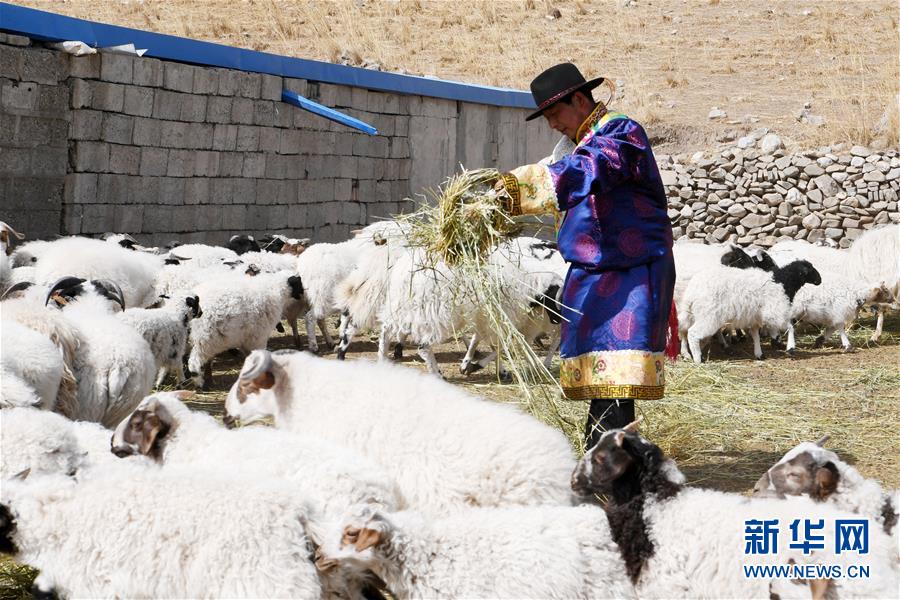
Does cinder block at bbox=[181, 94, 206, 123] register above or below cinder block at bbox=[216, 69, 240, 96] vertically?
below

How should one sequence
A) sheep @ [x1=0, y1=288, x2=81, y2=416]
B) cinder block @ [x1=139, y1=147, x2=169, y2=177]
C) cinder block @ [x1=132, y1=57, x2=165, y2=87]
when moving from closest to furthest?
sheep @ [x1=0, y1=288, x2=81, y2=416] → cinder block @ [x1=132, y1=57, x2=165, y2=87] → cinder block @ [x1=139, y1=147, x2=169, y2=177]

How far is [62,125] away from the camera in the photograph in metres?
11.1

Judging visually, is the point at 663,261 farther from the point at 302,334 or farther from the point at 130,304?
the point at 302,334

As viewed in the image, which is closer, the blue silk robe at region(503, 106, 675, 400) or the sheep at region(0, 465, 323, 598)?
the sheep at region(0, 465, 323, 598)

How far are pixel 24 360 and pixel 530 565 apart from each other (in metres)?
2.91

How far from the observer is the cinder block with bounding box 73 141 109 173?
11242 millimetres

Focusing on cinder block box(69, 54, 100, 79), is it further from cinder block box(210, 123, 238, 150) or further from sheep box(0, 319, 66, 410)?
sheep box(0, 319, 66, 410)

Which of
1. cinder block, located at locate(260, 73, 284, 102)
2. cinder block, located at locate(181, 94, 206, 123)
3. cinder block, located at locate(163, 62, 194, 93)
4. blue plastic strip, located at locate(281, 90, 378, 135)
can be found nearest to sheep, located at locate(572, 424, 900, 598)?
cinder block, located at locate(163, 62, 194, 93)

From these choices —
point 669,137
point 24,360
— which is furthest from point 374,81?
point 24,360

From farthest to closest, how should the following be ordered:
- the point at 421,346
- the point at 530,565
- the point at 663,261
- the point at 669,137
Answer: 1. the point at 669,137
2. the point at 421,346
3. the point at 663,261
4. the point at 530,565

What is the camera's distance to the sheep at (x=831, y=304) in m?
11.1

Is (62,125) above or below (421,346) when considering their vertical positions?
above

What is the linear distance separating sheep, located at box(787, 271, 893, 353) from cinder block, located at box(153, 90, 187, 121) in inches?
300

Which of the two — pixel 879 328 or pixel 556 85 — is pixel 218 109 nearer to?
pixel 879 328
